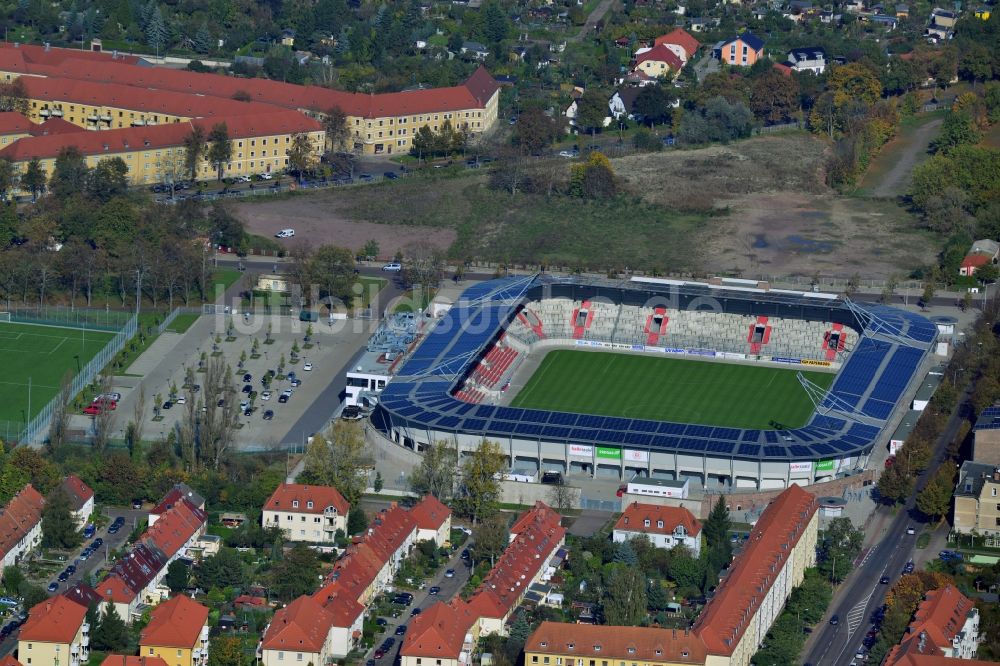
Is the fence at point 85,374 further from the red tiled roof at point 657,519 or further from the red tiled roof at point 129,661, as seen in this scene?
the red tiled roof at point 129,661

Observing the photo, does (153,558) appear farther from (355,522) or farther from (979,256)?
(979,256)

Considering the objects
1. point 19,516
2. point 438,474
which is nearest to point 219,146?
point 438,474

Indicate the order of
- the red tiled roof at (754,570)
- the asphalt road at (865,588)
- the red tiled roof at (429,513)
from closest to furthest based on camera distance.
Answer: the red tiled roof at (754,570), the asphalt road at (865,588), the red tiled roof at (429,513)

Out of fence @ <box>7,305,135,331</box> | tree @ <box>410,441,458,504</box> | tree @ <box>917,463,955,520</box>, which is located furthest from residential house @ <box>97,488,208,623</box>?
tree @ <box>917,463,955,520</box>

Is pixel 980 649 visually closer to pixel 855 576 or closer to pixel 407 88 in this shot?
pixel 855 576

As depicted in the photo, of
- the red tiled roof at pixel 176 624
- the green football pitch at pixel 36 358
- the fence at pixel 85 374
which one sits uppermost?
the red tiled roof at pixel 176 624

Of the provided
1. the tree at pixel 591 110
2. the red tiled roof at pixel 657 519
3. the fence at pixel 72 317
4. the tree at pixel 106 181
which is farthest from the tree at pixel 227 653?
the tree at pixel 591 110
